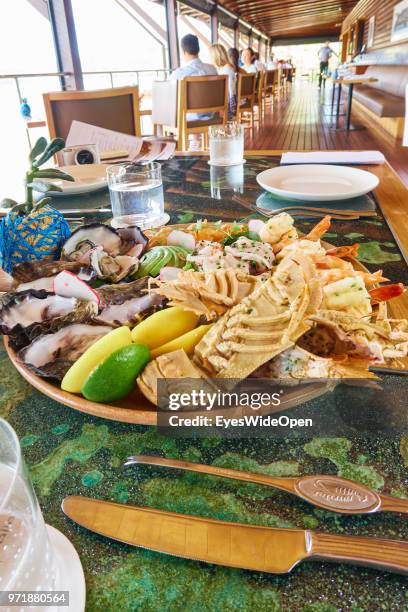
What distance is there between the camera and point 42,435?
0.42m

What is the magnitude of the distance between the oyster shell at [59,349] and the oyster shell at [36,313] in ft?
0.04

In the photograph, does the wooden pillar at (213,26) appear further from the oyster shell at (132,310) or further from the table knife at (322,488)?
the table knife at (322,488)

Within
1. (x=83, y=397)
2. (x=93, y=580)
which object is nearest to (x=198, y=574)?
(x=93, y=580)

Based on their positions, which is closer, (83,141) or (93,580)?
(93,580)

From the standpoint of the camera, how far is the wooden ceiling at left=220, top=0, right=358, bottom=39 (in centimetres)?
1293

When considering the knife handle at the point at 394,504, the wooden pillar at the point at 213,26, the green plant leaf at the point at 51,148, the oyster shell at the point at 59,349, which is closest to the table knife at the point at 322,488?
the knife handle at the point at 394,504

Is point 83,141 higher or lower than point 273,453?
higher

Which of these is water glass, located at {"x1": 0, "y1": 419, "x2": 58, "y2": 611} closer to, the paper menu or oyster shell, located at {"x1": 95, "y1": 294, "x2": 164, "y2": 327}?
oyster shell, located at {"x1": 95, "y1": 294, "x2": 164, "y2": 327}

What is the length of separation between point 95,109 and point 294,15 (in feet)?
62.3

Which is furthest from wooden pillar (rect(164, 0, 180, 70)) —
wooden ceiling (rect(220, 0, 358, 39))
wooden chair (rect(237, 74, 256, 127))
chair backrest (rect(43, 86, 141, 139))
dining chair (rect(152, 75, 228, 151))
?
wooden ceiling (rect(220, 0, 358, 39))

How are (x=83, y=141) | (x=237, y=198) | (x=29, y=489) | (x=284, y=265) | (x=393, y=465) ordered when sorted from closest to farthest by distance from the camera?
(x=29, y=489)
(x=393, y=465)
(x=284, y=265)
(x=237, y=198)
(x=83, y=141)

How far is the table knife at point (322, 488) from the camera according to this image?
1.09ft

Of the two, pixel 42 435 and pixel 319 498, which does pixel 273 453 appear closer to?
pixel 319 498

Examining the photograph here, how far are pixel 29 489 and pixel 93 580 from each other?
0.10m
